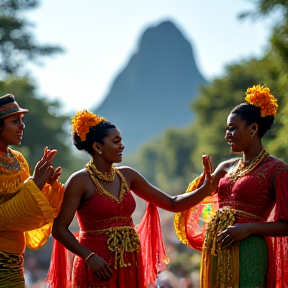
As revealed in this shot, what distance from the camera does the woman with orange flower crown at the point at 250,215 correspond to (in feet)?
20.7

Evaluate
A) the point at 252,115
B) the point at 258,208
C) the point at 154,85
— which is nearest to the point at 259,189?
the point at 258,208

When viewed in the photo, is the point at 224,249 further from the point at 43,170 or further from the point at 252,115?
the point at 43,170

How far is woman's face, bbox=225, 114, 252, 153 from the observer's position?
6.40 meters

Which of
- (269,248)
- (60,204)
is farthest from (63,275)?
(269,248)

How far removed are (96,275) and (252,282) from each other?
3.73ft

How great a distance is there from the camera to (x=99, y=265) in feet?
20.5

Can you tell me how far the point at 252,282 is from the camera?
249 inches

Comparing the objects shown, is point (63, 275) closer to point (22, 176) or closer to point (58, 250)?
point (58, 250)

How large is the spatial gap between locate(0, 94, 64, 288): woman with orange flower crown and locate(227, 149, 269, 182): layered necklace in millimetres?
1286

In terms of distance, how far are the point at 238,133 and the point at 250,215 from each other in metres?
0.61

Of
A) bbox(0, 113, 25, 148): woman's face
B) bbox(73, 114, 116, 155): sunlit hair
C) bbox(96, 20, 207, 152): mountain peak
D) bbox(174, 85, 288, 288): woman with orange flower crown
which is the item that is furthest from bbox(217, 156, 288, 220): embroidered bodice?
bbox(96, 20, 207, 152): mountain peak

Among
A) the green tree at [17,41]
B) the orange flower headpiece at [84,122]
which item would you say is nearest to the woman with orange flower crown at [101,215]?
the orange flower headpiece at [84,122]

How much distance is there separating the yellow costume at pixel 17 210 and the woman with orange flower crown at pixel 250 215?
122 cm

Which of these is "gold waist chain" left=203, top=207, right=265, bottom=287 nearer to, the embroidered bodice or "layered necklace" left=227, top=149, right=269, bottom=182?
the embroidered bodice
